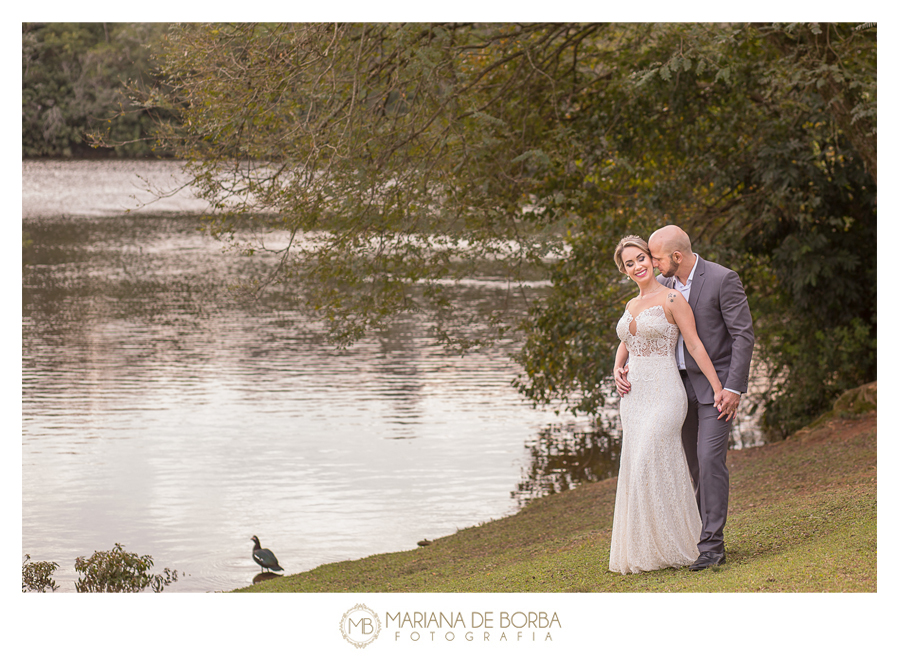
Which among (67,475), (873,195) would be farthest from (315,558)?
(873,195)

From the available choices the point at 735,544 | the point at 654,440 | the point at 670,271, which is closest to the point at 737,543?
the point at 735,544

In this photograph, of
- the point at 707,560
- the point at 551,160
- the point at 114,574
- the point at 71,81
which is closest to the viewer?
the point at 707,560

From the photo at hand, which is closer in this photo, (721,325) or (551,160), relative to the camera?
(721,325)

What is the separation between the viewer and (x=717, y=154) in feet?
41.4

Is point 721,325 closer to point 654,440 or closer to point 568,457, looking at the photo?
point 654,440

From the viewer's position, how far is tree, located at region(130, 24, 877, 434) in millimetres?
9484

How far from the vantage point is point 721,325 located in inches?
223

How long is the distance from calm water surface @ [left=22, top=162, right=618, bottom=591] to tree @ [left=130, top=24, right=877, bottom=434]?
7.16 feet

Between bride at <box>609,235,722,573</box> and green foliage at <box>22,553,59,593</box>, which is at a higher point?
bride at <box>609,235,722,573</box>

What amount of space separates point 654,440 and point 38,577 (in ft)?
22.0

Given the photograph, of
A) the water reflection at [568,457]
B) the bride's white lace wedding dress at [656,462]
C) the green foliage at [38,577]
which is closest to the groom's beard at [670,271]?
the bride's white lace wedding dress at [656,462]

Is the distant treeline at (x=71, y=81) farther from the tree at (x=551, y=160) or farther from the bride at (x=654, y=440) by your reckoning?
the bride at (x=654, y=440)
